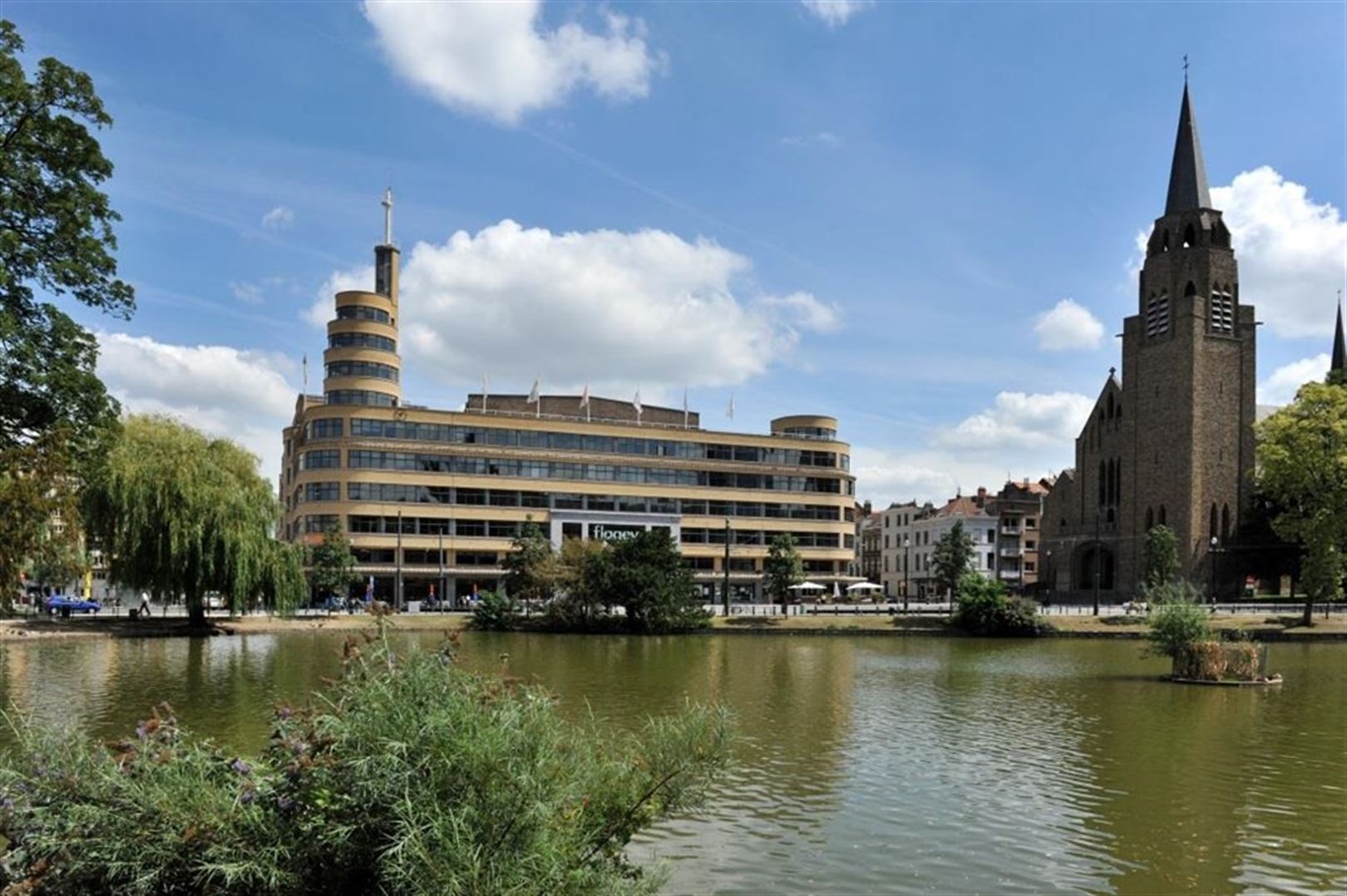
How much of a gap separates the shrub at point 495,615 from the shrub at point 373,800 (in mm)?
54183

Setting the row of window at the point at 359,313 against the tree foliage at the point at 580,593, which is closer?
the tree foliage at the point at 580,593

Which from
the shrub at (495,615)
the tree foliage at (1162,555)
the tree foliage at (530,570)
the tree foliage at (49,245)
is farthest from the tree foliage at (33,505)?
the tree foliage at (1162,555)

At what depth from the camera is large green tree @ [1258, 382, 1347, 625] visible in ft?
211

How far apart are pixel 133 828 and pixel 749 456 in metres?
96.8

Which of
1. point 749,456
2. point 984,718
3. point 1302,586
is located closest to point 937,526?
point 749,456

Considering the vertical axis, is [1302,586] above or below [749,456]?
below

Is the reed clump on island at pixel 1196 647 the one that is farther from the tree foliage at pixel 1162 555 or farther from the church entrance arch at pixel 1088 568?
the church entrance arch at pixel 1088 568

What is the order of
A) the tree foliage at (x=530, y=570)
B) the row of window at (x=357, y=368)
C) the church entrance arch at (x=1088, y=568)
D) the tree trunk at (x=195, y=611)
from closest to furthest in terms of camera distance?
1. the tree trunk at (x=195, y=611)
2. the tree foliage at (x=530, y=570)
3. the row of window at (x=357, y=368)
4. the church entrance arch at (x=1088, y=568)

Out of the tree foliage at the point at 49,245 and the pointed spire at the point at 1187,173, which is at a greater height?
the pointed spire at the point at 1187,173

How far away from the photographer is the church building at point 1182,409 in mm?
86750

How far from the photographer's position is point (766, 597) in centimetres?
9994

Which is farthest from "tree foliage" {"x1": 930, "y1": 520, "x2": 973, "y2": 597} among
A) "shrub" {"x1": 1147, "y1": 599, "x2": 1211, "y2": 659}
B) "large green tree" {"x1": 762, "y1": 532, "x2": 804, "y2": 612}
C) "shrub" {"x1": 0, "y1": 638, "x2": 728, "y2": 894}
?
"shrub" {"x1": 0, "y1": 638, "x2": 728, "y2": 894}

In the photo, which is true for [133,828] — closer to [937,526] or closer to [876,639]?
[876,639]

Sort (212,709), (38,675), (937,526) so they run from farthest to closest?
(937,526)
(38,675)
(212,709)
